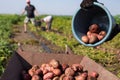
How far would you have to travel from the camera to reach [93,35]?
610 cm

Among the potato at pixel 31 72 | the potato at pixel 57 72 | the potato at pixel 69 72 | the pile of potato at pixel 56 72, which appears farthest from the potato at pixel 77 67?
the potato at pixel 31 72

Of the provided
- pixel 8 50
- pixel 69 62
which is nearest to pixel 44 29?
pixel 8 50

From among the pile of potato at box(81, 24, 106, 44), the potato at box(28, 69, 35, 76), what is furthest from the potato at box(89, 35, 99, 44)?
the potato at box(28, 69, 35, 76)

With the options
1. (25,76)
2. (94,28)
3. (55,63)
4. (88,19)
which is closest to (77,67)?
(55,63)

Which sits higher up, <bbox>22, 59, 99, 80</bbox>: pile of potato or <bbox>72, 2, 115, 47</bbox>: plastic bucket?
<bbox>72, 2, 115, 47</bbox>: plastic bucket

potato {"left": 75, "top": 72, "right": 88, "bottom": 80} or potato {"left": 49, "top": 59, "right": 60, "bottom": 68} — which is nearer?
potato {"left": 75, "top": 72, "right": 88, "bottom": 80}

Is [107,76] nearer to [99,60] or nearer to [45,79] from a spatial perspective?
[45,79]

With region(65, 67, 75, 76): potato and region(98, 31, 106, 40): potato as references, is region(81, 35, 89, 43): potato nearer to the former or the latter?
region(98, 31, 106, 40): potato

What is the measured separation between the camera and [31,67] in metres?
6.46

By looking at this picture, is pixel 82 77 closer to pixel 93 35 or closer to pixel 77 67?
pixel 77 67

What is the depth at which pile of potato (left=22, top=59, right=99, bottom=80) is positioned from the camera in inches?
221

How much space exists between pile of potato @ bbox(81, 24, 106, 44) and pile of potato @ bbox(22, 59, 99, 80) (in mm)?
420

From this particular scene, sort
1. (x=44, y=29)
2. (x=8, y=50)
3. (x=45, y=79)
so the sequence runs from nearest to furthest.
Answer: (x=45, y=79) < (x=8, y=50) < (x=44, y=29)

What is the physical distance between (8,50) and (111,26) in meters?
4.00
